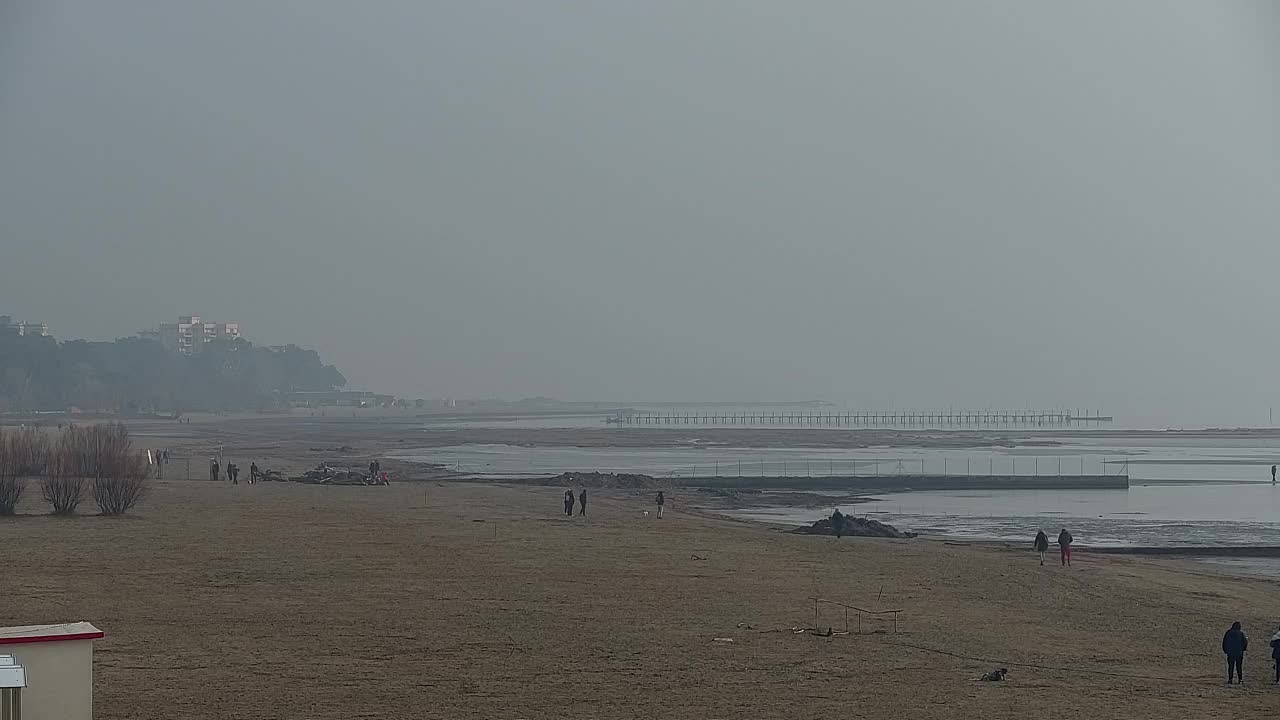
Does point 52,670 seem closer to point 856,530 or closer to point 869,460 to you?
point 856,530

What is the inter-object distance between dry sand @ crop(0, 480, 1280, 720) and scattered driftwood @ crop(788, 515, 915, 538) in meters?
2.94

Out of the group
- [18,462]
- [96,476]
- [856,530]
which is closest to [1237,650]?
[856,530]

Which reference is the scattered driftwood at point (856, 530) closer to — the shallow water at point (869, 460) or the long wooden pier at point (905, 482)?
the long wooden pier at point (905, 482)

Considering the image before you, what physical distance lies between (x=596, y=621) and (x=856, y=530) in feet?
70.1

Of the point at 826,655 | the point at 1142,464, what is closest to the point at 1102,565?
the point at 826,655

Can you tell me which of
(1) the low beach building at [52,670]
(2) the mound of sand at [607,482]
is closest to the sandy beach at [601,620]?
(1) the low beach building at [52,670]

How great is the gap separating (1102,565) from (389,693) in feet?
80.1

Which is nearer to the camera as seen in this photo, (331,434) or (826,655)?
(826,655)


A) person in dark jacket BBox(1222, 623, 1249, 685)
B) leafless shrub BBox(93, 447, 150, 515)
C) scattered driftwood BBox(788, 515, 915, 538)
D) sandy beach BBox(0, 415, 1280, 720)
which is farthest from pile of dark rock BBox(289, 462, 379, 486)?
person in dark jacket BBox(1222, 623, 1249, 685)

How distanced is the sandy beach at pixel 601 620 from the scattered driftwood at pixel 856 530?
8.86 ft

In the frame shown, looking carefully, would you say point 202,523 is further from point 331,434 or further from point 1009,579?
point 331,434

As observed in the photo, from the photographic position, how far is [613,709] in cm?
1844

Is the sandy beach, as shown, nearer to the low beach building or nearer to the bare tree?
the bare tree

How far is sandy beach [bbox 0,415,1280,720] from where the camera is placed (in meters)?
19.2
